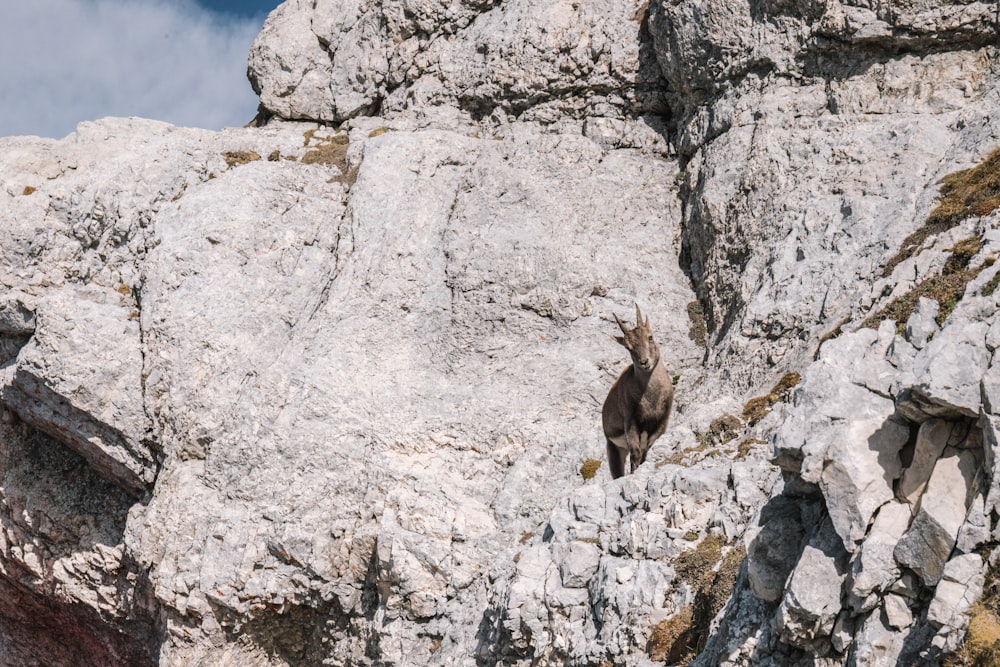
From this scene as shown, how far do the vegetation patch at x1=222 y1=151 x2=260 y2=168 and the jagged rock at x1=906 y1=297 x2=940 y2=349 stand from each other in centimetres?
2128

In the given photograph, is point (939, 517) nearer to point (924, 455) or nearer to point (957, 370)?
point (924, 455)

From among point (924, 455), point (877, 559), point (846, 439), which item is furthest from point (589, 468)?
point (877, 559)

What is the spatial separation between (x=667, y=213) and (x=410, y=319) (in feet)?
24.6

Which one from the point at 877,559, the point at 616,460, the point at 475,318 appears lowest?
the point at 616,460

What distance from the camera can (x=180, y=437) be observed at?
23781mm

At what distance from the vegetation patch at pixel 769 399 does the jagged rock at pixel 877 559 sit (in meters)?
6.68

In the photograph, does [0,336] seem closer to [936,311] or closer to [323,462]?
[323,462]

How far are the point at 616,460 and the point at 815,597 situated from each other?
350 inches

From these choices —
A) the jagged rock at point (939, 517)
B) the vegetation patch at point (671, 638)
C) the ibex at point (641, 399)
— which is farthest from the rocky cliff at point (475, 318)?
the jagged rock at point (939, 517)

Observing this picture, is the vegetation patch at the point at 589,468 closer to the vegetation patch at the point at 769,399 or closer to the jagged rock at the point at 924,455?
the vegetation patch at the point at 769,399

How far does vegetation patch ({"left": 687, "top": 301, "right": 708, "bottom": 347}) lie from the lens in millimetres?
23645

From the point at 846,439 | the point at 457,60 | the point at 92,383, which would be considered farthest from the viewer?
the point at 457,60

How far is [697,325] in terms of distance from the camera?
2389cm

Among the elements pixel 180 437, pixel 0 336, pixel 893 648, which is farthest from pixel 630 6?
pixel 893 648
